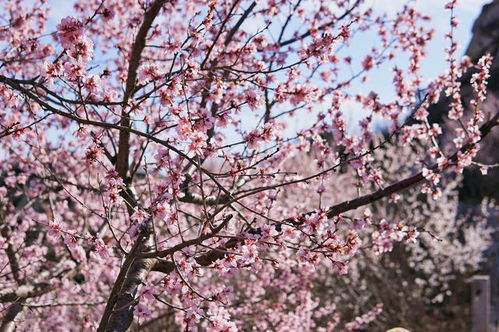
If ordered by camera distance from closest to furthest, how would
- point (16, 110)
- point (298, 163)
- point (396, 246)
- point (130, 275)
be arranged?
point (130, 275), point (16, 110), point (396, 246), point (298, 163)

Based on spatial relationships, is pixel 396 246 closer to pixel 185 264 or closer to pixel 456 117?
pixel 456 117

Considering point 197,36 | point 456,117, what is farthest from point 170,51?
point 456,117

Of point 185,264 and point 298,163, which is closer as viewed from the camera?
point 185,264

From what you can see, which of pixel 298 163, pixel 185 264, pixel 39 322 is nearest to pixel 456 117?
pixel 185 264

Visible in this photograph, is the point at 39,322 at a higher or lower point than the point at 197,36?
lower

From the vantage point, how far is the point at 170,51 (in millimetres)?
4219

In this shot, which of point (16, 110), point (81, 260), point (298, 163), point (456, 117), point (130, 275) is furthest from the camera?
point (298, 163)

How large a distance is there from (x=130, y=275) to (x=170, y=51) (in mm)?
1658

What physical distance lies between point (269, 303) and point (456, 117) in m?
4.06

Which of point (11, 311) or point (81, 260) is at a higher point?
point (81, 260)

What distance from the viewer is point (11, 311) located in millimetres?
5000

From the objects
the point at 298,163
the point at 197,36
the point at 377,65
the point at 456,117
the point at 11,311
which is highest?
the point at 298,163

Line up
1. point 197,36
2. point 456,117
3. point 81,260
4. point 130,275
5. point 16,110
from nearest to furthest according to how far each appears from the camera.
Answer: point 197,36 → point 130,275 → point 456,117 → point 81,260 → point 16,110

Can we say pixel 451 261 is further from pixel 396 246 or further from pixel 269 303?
pixel 269 303
